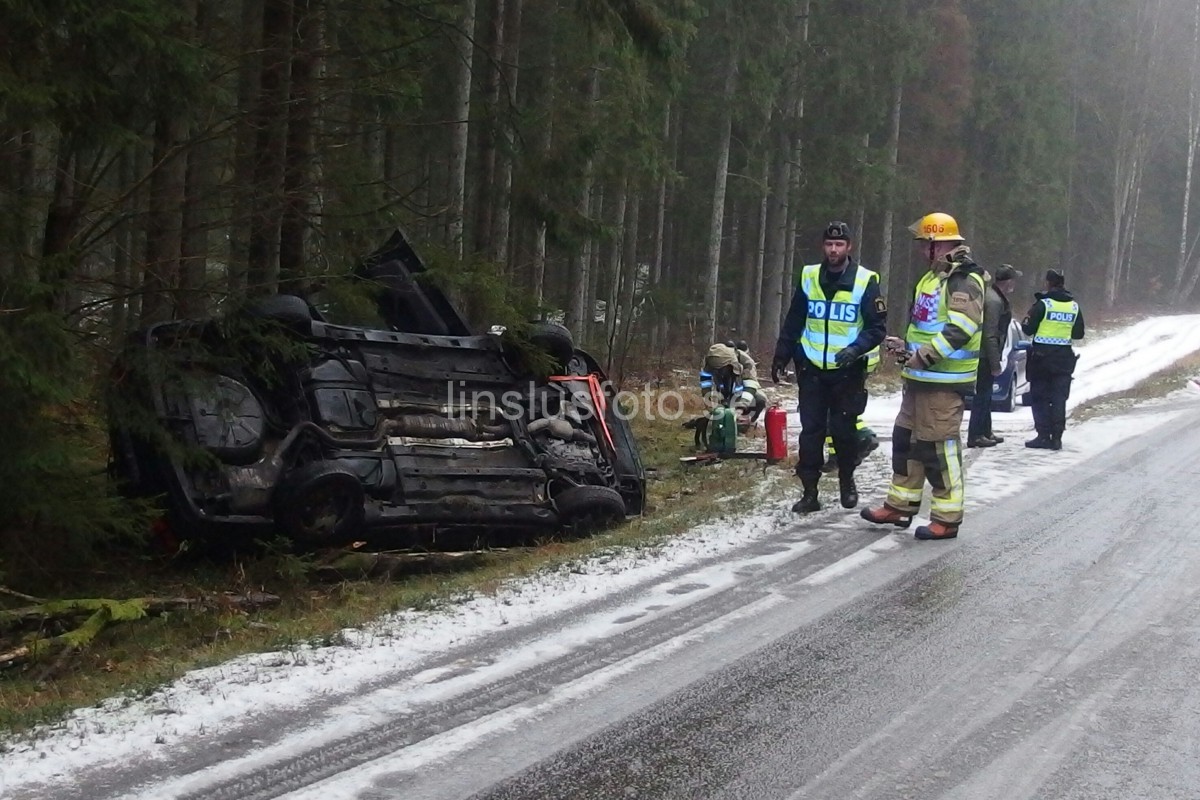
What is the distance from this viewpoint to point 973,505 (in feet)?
29.5

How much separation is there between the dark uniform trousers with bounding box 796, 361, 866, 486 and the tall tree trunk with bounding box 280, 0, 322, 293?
351cm

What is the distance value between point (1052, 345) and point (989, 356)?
1.50m

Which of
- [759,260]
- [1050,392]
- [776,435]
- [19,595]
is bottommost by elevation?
[19,595]

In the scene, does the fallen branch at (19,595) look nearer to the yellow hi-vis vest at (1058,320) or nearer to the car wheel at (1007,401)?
the yellow hi-vis vest at (1058,320)

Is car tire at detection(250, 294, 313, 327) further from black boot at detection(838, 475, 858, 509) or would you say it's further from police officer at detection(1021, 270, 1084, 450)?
police officer at detection(1021, 270, 1084, 450)

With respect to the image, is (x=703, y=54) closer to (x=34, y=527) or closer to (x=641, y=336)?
(x=641, y=336)

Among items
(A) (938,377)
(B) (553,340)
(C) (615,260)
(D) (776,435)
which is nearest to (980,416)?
(D) (776,435)

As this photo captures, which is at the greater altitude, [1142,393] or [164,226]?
[164,226]

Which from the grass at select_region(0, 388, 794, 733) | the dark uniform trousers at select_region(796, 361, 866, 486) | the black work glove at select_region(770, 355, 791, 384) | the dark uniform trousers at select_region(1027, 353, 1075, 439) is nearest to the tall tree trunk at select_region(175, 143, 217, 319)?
the grass at select_region(0, 388, 794, 733)

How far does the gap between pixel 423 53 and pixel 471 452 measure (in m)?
5.89

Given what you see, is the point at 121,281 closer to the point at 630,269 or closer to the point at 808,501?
the point at 808,501

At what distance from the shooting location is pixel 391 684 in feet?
15.3

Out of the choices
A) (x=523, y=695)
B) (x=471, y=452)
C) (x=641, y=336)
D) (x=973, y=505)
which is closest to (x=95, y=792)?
(x=523, y=695)

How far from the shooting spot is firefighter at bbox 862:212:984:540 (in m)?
7.74
